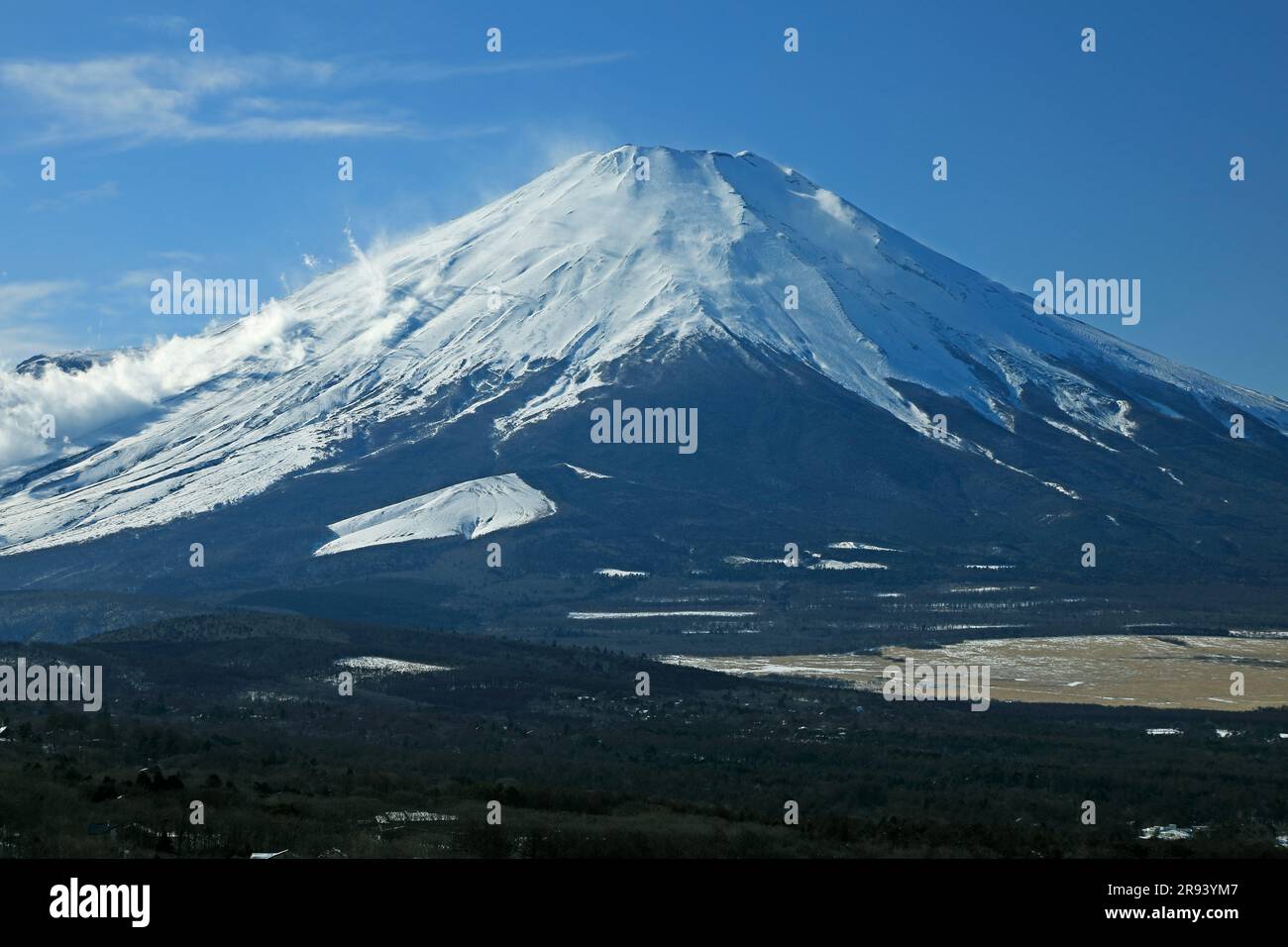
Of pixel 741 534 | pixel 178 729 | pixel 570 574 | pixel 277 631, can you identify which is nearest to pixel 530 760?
pixel 178 729

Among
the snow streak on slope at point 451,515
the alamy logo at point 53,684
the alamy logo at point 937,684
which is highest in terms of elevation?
the snow streak on slope at point 451,515

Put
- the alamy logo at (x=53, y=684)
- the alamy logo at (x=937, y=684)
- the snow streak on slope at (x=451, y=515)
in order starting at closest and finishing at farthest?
the alamy logo at (x=53, y=684) < the alamy logo at (x=937, y=684) < the snow streak on slope at (x=451, y=515)
